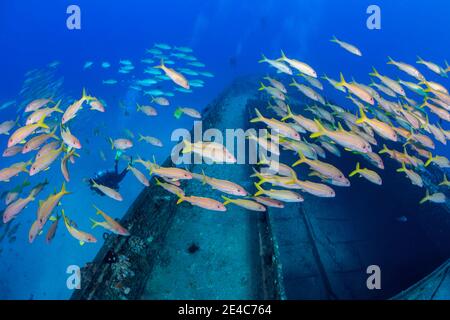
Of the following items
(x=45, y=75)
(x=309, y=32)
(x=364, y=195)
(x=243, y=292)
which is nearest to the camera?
(x=243, y=292)

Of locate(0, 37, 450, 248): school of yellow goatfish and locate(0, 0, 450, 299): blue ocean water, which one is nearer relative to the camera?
locate(0, 37, 450, 248): school of yellow goatfish

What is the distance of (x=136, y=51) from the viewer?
101 m

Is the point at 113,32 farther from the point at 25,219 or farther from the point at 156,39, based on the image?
the point at 25,219

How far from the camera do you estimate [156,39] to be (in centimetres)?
11731

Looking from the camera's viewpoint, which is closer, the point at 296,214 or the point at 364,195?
the point at 296,214

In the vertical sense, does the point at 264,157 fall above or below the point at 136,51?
above

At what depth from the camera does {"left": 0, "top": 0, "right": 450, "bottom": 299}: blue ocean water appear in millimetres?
15117

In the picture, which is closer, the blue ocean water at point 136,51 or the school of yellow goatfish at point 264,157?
the school of yellow goatfish at point 264,157

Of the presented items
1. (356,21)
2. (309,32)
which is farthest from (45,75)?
(356,21)

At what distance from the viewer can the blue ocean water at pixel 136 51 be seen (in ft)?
49.6

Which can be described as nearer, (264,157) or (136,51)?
(264,157)
